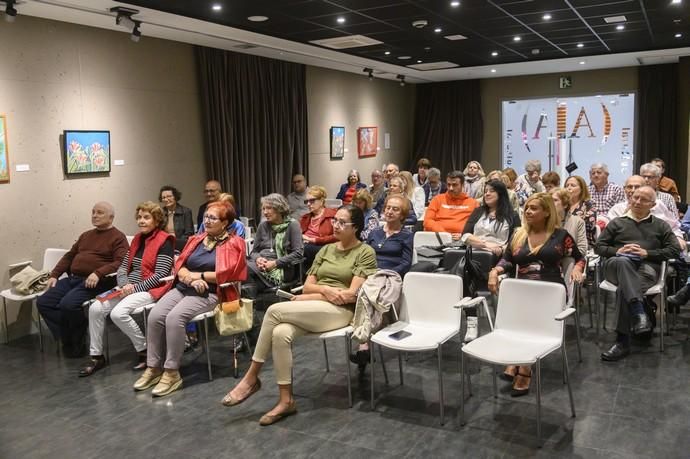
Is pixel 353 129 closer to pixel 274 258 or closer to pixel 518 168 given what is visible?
pixel 518 168

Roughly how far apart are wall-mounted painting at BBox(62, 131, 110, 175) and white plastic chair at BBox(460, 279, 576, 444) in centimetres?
423

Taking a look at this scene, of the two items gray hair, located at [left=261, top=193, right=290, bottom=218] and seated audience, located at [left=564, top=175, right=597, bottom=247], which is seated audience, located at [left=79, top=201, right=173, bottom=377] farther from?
seated audience, located at [left=564, top=175, right=597, bottom=247]

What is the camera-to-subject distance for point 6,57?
17.3 ft

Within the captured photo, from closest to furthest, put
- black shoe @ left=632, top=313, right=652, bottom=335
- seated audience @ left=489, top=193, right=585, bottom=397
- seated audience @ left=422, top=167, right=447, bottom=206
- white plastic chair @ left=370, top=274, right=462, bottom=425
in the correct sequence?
white plastic chair @ left=370, top=274, right=462, bottom=425 → seated audience @ left=489, top=193, right=585, bottom=397 → black shoe @ left=632, top=313, right=652, bottom=335 → seated audience @ left=422, top=167, right=447, bottom=206

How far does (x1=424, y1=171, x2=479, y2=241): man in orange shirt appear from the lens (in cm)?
586

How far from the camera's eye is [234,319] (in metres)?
4.19

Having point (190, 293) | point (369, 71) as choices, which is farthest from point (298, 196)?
point (190, 293)

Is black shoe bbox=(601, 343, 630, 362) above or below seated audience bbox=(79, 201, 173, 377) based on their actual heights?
below

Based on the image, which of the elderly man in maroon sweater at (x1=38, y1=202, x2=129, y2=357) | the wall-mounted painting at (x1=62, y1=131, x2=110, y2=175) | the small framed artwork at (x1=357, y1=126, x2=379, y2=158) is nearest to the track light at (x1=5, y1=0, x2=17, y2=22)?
the wall-mounted painting at (x1=62, y1=131, x2=110, y2=175)

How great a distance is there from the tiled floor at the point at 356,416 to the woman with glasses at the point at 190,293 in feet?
0.57

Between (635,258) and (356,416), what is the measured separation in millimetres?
2403

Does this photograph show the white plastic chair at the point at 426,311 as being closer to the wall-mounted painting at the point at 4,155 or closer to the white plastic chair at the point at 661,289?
the white plastic chair at the point at 661,289

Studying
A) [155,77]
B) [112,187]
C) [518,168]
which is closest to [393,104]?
[518,168]

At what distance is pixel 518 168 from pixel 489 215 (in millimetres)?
7464
